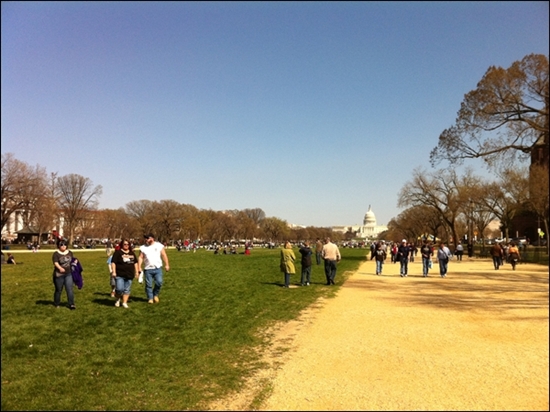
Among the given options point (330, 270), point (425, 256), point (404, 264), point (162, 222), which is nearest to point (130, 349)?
point (330, 270)

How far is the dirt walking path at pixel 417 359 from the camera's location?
441cm

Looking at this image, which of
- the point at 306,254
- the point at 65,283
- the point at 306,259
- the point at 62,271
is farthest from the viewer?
the point at 306,259

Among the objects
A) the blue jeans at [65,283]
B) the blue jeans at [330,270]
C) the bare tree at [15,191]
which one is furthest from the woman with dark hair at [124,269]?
the blue jeans at [330,270]

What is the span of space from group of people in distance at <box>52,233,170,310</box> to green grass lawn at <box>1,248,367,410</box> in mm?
445

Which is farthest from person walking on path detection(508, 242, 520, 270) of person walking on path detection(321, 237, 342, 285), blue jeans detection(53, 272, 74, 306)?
blue jeans detection(53, 272, 74, 306)

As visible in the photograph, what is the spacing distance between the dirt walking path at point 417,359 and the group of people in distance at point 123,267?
4286 millimetres

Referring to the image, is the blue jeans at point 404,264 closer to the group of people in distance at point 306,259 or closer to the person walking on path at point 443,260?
the person walking on path at point 443,260

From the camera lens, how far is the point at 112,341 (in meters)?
7.94

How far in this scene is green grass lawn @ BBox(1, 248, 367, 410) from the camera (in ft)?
17.7

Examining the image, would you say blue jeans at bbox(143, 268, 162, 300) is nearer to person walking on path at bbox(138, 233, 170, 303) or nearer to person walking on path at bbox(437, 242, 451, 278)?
person walking on path at bbox(138, 233, 170, 303)

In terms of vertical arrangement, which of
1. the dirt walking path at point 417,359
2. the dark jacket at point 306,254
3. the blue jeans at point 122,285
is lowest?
the dirt walking path at point 417,359

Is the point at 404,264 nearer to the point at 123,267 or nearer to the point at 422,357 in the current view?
the point at 123,267

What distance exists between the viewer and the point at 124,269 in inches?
449

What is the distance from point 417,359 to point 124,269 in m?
7.96
